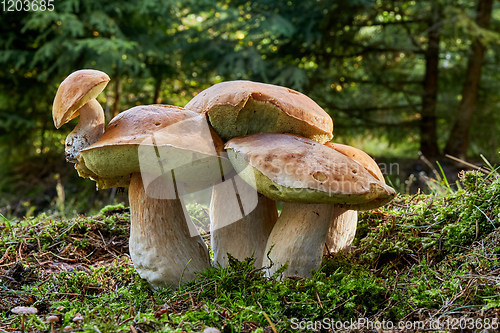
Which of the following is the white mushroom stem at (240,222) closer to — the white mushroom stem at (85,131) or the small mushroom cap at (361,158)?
the small mushroom cap at (361,158)

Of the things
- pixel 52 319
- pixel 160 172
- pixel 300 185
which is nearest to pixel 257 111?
pixel 300 185

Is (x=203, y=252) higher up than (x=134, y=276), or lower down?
higher up

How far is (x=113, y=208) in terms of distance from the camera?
2928 millimetres

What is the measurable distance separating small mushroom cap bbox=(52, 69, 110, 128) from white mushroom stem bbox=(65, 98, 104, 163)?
0.20ft

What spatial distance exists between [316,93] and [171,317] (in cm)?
574

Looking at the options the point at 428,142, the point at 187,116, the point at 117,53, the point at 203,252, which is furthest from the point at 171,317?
the point at 428,142

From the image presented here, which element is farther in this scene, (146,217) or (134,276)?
(134,276)

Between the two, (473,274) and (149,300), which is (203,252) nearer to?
(149,300)

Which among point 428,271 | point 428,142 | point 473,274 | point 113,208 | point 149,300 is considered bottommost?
point 428,142

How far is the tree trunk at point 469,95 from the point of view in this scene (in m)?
6.20

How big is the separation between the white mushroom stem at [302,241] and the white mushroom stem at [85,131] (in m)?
1.06
